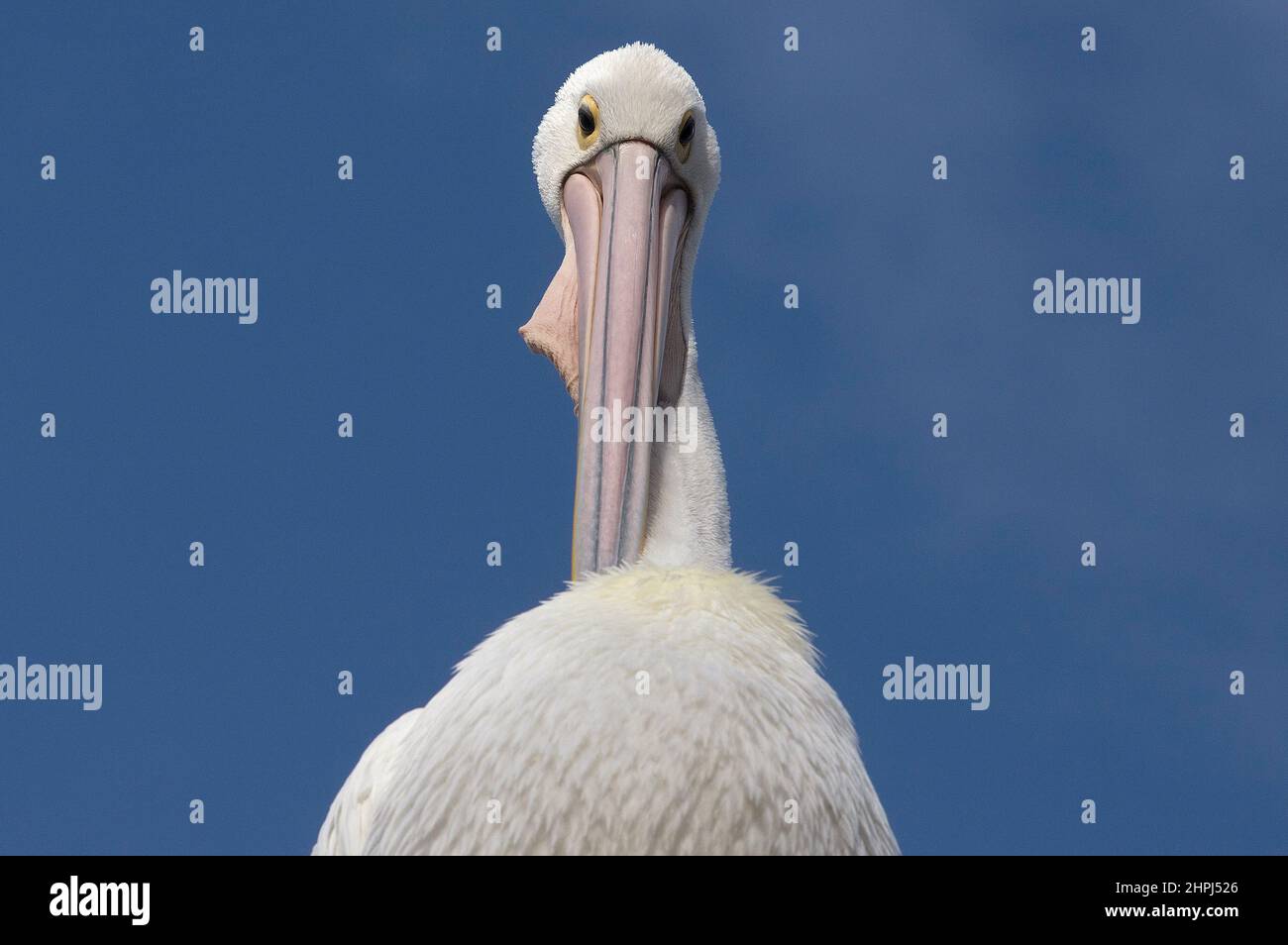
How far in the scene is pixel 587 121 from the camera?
5387 mm

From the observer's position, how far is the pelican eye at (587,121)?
17.6 feet

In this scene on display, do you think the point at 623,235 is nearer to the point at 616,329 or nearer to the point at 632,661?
the point at 616,329

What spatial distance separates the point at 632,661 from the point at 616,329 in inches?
60.2

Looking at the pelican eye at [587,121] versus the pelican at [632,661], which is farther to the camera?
the pelican eye at [587,121]

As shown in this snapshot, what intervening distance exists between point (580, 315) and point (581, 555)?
99cm

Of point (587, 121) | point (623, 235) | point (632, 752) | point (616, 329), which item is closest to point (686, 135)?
point (587, 121)

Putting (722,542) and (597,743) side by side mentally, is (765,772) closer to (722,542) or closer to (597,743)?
(597,743)

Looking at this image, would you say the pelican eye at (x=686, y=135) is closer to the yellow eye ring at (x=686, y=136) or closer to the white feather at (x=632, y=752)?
the yellow eye ring at (x=686, y=136)

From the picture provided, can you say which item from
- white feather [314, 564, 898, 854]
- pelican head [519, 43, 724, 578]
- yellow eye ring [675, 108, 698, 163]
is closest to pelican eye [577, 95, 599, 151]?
pelican head [519, 43, 724, 578]

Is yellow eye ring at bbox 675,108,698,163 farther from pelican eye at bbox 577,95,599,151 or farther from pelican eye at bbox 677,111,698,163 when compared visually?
pelican eye at bbox 577,95,599,151

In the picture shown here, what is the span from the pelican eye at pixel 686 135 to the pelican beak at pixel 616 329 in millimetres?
83

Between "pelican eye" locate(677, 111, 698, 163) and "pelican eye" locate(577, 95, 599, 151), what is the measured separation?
31cm
